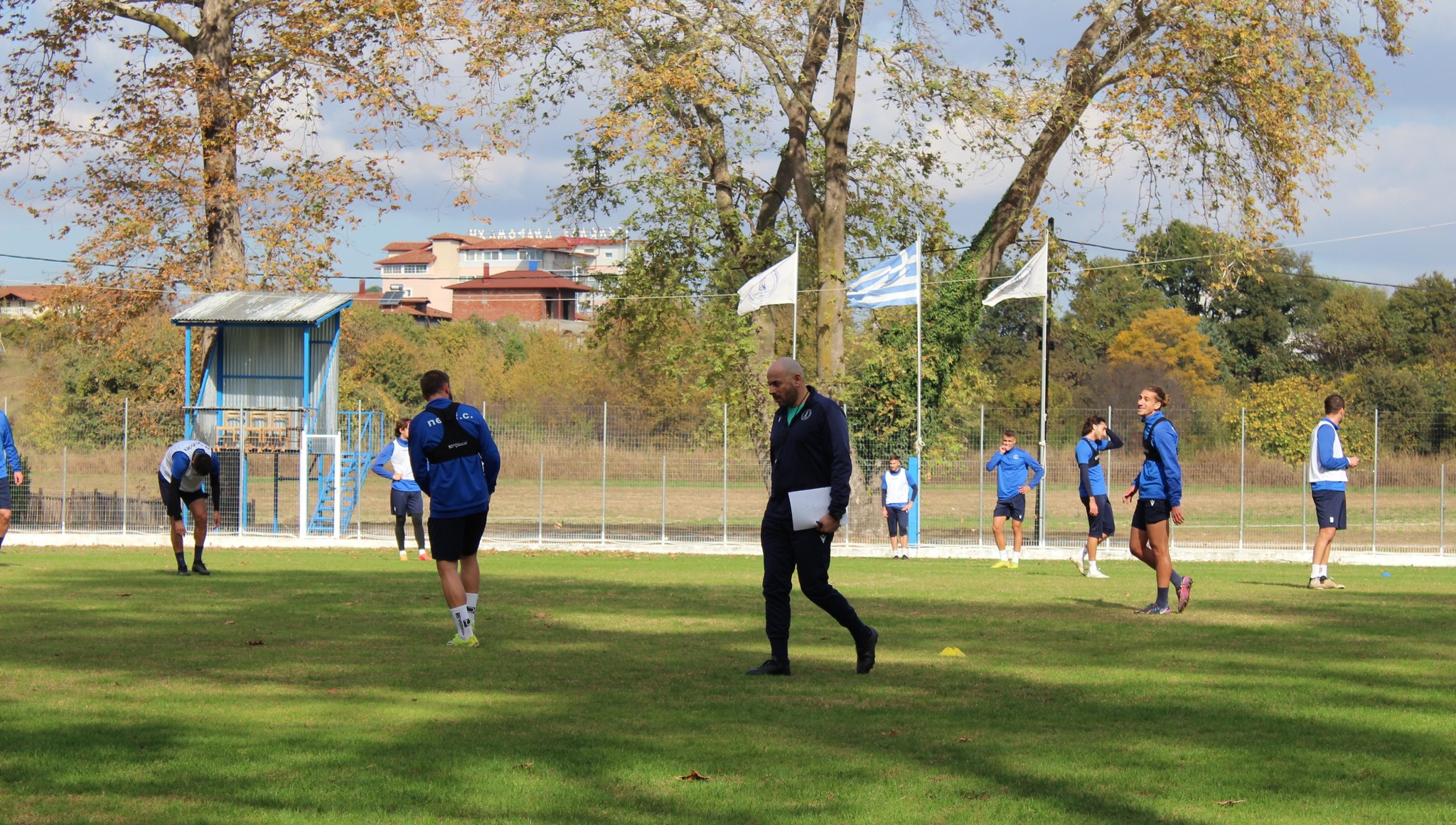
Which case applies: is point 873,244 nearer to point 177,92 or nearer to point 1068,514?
point 1068,514

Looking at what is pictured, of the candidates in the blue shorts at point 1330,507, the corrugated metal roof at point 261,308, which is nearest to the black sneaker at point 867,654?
the blue shorts at point 1330,507

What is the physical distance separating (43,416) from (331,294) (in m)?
18.5

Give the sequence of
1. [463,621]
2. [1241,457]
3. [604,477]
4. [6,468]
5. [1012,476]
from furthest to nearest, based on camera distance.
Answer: [604,477]
[1241,457]
[1012,476]
[6,468]
[463,621]

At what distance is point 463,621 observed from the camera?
962 cm

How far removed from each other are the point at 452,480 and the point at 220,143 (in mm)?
25765

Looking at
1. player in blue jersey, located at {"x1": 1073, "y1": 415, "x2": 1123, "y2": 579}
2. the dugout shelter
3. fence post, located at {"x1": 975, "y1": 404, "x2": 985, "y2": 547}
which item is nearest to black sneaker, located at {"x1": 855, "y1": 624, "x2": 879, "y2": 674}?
player in blue jersey, located at {"x1": 1073, "y1": 415, "x2": 1123, "y2": 579}

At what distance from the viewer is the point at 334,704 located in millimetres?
7160

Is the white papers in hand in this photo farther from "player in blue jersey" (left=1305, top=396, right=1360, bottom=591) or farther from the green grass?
"player in blue jersey" (left=1305, top=396, right=1360, bottom=591)

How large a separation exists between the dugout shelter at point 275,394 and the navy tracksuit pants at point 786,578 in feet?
68.2

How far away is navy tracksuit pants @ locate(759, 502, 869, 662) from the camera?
27.1ft

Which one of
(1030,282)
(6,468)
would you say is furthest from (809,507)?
(1030,282)

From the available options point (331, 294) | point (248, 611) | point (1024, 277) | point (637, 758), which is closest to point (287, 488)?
point (331, 294)

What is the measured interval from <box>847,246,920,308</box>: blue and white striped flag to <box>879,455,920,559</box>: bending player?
13.1 ft

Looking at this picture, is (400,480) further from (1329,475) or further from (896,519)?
(1329,475)
